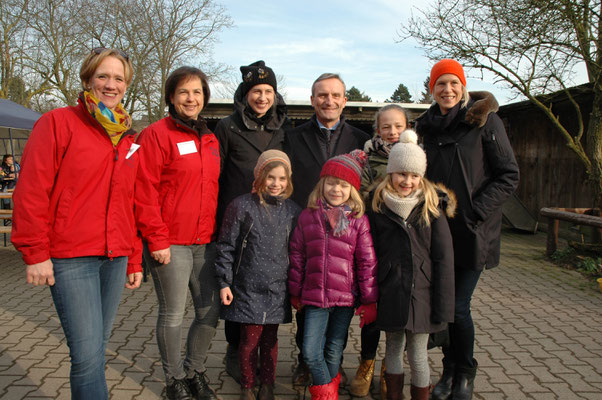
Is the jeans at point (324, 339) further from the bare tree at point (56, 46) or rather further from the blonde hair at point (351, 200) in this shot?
the bare tree at point (56, 46)

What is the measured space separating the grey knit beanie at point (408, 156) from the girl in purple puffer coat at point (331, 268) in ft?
0.85

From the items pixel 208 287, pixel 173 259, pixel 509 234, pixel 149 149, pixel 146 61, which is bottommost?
pixel 509 234

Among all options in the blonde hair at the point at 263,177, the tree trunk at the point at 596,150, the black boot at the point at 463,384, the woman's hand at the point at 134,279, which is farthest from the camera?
the tree trunk at the point at 596,150

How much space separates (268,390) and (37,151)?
192 cm

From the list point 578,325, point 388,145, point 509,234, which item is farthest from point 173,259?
point 509,234

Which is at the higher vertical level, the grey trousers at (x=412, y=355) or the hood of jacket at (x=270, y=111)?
the hood of jacket at (x=270, y=111)

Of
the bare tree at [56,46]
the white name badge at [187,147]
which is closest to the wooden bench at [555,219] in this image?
the white name badge at [187,147]

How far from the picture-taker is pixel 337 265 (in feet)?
9.02

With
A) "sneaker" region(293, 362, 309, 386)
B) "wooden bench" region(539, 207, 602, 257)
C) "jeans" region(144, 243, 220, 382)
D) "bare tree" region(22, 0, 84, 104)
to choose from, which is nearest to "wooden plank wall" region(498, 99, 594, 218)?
"wooden bench" region(539, 207, 602, 257)

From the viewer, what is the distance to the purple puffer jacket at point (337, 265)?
8.98 feet

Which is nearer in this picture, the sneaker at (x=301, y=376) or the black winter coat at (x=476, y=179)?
the black winter coat at (x=476, y=179)

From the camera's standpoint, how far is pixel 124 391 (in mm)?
3164

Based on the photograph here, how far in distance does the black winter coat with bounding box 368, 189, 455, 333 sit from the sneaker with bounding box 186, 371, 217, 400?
1180mm

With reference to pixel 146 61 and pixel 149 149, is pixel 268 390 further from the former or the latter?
pixel 146 61
